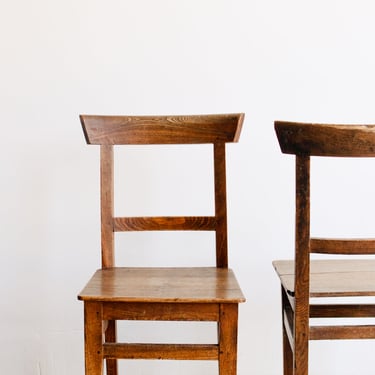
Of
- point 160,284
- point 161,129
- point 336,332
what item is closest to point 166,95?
point 161,129

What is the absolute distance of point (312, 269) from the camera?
1.44 m

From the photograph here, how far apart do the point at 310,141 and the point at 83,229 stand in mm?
1026

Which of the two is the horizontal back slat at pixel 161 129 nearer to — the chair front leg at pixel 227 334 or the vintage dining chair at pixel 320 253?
Result: the vintage dining chair at pixel 320 253

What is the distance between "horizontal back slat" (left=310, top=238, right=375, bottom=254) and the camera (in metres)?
1.13

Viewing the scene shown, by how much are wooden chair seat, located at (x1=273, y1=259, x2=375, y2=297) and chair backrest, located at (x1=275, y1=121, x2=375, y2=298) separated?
109 mm

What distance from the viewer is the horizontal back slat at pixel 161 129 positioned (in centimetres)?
150

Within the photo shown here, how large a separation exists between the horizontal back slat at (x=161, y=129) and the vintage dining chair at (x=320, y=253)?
0.38 m

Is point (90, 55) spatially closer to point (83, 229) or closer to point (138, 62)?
point (138, 62)

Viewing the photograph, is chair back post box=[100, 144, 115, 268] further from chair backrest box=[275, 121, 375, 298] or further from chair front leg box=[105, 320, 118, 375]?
chair backrest box=[275, 121, 375, 298]

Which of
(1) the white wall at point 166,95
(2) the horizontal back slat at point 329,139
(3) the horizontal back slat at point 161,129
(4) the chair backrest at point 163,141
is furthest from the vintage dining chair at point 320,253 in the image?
(1) the white wall at point 166,95

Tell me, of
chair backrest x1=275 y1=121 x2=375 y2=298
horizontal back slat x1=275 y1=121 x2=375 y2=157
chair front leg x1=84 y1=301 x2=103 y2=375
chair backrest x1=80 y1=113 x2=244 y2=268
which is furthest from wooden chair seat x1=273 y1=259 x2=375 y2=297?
chair front leg x1=84 y1=301 x2=103 y2=375

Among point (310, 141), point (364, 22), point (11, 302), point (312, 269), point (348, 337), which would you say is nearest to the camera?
point (310, 141)

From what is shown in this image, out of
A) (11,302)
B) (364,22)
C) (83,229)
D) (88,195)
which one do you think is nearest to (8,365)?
(11,302)

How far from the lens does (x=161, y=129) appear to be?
152 cm
